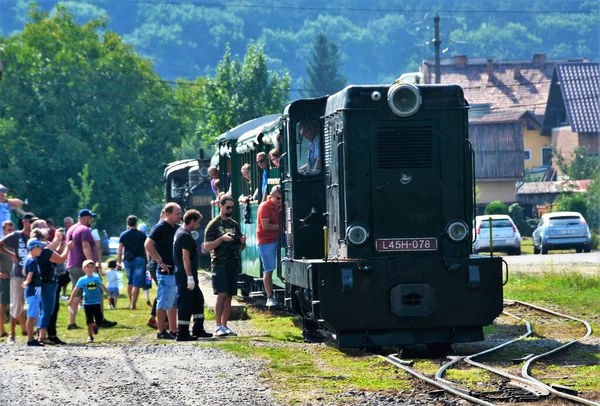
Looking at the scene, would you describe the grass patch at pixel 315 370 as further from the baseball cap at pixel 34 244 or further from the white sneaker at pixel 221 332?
the baseball cap at pixel 34 244

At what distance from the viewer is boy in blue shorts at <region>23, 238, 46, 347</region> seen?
14742 millimetres

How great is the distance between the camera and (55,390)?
1042cm

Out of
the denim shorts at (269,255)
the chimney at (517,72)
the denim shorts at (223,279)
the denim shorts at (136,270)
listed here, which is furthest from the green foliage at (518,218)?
the denim shorts at (223,279)

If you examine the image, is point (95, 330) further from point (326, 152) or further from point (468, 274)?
point (468, 274)

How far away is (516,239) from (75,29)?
38.4 meters

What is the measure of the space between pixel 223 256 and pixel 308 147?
210cm

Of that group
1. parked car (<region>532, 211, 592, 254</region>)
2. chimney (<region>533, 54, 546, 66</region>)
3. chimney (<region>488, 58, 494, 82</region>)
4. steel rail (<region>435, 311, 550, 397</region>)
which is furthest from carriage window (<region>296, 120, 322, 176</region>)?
chimney (<region>533, 54, 546, 66</region>)

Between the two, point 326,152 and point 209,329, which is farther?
point 209,329

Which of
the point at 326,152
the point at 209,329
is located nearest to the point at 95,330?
the point at 209,329

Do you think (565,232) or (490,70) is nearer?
(565,232)

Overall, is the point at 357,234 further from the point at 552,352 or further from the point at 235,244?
the point at 235,244

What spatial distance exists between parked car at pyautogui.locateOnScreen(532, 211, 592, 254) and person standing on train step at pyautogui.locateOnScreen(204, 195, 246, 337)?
895 inches

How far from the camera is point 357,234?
12.4 metres

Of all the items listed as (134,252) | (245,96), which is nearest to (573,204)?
(245,96)
